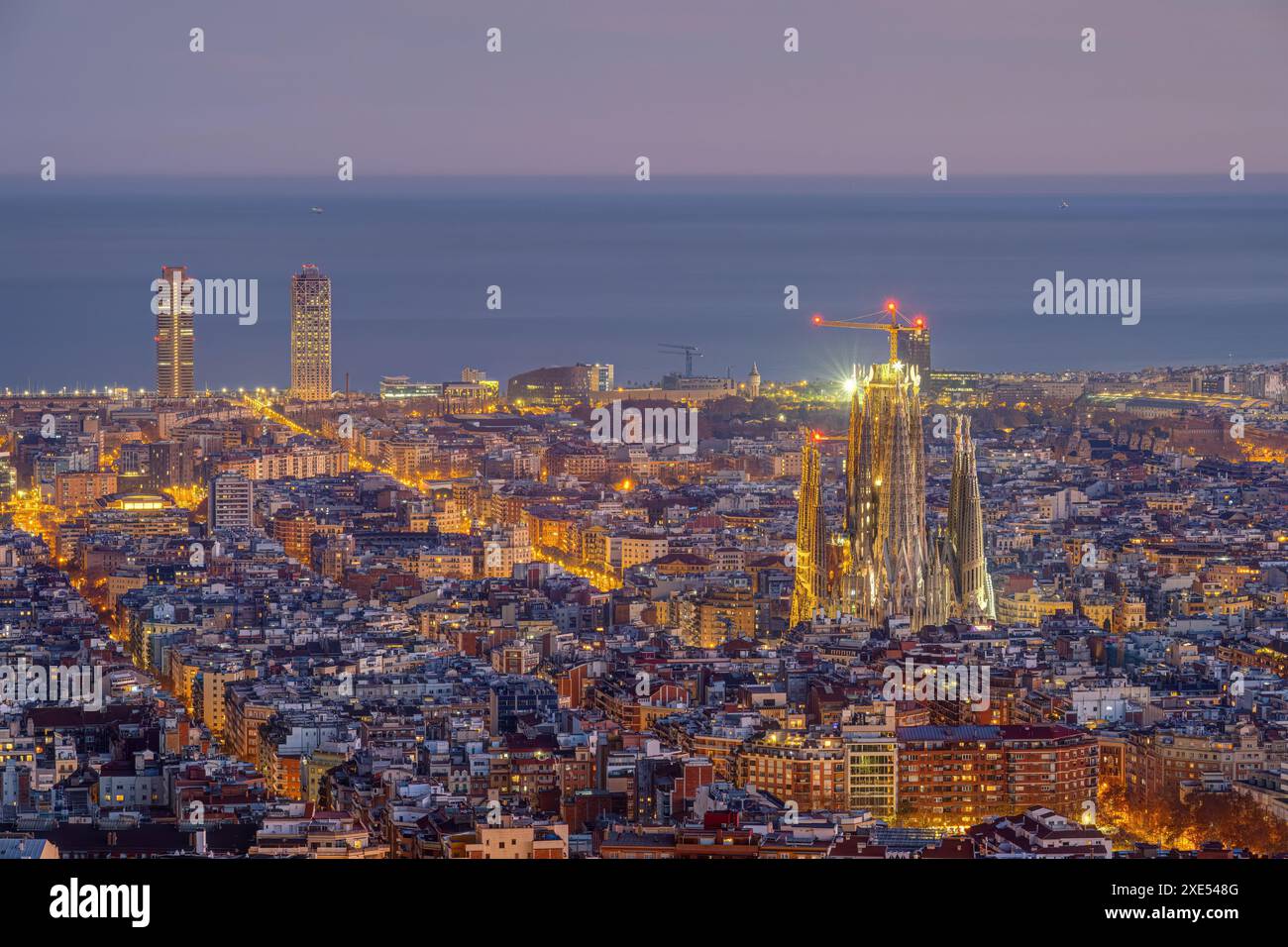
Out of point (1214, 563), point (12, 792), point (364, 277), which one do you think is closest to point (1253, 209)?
point (1214, 563)

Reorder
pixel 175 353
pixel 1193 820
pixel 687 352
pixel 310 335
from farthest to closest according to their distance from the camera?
1. pixel 687 352
2. pixel 310 335
3. pixel 175 353
4. pixel 1193 820

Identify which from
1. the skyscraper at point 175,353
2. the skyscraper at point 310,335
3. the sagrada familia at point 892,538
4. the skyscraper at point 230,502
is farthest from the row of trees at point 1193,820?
the skyscraper at point 310,335

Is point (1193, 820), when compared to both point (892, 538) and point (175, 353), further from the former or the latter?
point (175, 353)

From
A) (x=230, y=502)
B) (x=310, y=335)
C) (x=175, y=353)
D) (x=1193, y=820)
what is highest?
(x=310, y=335)

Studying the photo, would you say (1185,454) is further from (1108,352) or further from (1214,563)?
(1214,563)

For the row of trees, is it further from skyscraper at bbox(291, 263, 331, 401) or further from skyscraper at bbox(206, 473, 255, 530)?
skyscraper at bbox(291, 263, 331, 401)

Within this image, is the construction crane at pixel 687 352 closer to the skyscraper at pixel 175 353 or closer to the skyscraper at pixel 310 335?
the skyscraper at pixel 310 335

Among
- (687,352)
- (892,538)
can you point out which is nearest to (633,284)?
(687,352)
